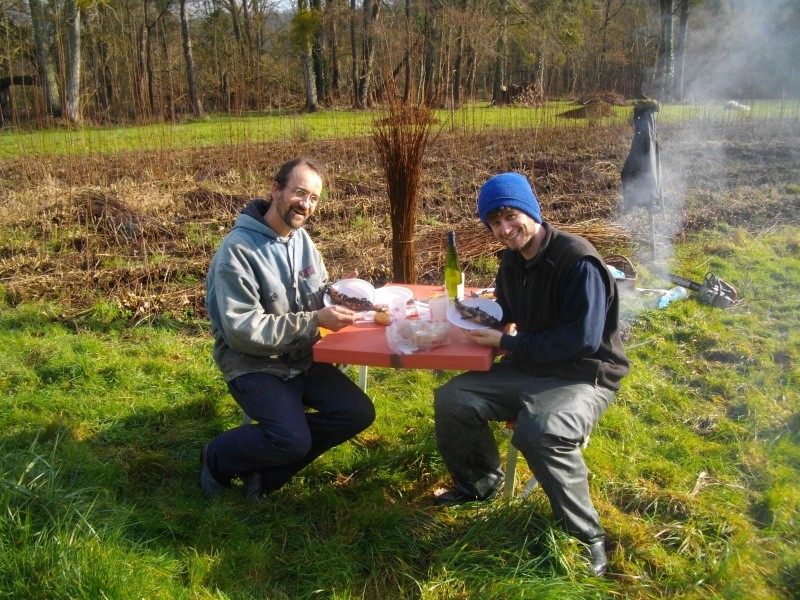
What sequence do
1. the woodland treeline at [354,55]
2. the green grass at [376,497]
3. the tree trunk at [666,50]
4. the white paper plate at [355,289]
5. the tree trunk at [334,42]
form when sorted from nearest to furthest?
the green grass at [376,497], the white paper plate at [355,289], the woodland treeline at [354,55], the tree trunk at [666,50], the tree trunk at [334,42]

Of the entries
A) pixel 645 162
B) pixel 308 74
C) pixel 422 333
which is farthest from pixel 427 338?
pixel 308 74

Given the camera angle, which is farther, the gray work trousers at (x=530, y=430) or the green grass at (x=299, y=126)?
the green grass at (x=299, y=126)

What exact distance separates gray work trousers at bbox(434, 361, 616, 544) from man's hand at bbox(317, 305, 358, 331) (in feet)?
1.53

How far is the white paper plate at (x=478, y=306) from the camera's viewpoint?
264 centimetres

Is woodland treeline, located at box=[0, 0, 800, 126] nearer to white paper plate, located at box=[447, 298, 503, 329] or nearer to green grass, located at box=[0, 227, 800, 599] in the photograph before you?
white paper plate, located at box=[447, 298, 503, 329]

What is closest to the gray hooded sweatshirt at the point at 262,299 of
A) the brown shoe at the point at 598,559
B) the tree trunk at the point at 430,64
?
the brown shoe at the point at 598,559

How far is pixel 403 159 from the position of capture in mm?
3748

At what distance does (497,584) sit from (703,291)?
3862 mm

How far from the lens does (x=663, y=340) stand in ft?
14.8

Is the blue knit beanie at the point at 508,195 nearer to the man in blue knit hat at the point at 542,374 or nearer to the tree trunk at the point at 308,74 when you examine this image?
the man in blue knit hat at the point at 542,374

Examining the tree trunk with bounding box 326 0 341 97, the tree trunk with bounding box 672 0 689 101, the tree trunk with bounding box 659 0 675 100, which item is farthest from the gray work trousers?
the tree trunk with bounding box 326 0 341 97

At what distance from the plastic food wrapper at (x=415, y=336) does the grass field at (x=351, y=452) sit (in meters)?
0.68

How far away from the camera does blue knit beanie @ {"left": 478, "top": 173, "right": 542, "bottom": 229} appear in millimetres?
2447

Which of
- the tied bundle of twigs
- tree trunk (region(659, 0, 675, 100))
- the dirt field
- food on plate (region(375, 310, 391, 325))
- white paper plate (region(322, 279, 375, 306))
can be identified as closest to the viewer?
food on plate (region(375, 310, 391, 325))
